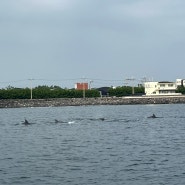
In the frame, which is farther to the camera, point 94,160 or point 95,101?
point 95,101

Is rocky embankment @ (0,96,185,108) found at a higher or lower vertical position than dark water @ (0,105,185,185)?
higher

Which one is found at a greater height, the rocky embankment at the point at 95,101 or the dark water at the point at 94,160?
the rocky embankment at the point at 95,101

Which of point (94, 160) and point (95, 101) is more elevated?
point (95, 101)

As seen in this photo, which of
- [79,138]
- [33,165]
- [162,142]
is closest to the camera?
[33,165]

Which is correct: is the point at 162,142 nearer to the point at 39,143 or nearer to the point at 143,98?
the point at 39,143

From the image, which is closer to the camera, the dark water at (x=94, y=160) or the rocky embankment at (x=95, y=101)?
the dark water at (x=94, y=160)

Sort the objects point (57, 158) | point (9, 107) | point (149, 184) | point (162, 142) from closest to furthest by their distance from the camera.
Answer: point (149, 184) → point (57, 158) → point (162, 142) → point (9, 107)

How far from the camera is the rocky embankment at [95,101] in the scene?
188 metres

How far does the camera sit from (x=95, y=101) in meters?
194

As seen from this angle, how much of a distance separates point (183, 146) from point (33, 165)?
14.0 meters

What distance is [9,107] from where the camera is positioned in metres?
186

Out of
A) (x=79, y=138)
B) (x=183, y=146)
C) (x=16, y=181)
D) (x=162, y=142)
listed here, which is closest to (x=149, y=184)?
(x=16, y=181)

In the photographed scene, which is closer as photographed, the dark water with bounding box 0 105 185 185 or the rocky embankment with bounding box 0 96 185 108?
the dark water with bounding box 0 105 185 185

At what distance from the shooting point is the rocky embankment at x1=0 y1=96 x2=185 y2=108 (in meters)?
188
